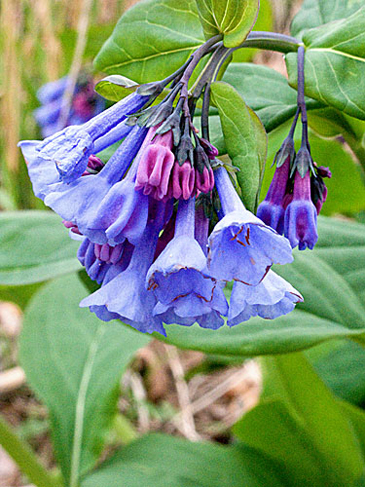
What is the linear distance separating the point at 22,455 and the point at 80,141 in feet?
2.28

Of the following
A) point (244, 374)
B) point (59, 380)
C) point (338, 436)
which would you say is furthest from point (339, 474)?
point (244, 374)

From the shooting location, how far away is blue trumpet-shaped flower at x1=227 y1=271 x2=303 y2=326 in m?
0.45

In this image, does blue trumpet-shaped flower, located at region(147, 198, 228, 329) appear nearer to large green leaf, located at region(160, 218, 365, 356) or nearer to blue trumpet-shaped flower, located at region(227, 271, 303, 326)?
blue trumpet-shaped flower, located at region(227, 271, 303, 326)

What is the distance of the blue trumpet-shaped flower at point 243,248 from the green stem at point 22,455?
0.65 m

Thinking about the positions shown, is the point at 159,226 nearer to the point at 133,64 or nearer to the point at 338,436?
the point at 133,64

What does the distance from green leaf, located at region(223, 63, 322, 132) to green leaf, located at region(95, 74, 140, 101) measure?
0.74ft

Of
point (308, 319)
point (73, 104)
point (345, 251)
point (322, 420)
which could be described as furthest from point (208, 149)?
point (73, 104)

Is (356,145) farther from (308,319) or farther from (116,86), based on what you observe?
(116,86)

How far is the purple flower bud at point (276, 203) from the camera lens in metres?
0.55

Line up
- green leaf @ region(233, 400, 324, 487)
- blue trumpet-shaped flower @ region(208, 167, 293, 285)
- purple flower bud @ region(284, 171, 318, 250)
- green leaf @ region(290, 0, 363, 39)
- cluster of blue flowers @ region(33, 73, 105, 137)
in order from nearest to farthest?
blue trumpet-shaped flower @ region(208, 167, 293, 285), purple flower bud @ region(284, 171, 318, 250), green leaf @ region(290, 0, 363, 39), green leaf @ region(233, 400, 324, 487), cluster of blue flowers @ region(33, 73, 105, 137)

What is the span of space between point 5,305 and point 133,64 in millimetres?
1859

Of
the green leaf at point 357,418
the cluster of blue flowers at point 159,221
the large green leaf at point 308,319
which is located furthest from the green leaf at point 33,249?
the green leaf at point 357,418

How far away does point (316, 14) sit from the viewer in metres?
0.79

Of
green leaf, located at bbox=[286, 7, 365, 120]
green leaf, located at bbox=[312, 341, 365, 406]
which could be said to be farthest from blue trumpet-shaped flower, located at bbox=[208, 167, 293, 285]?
green leaf, located at bbox=[312, 341, 365, 406]
